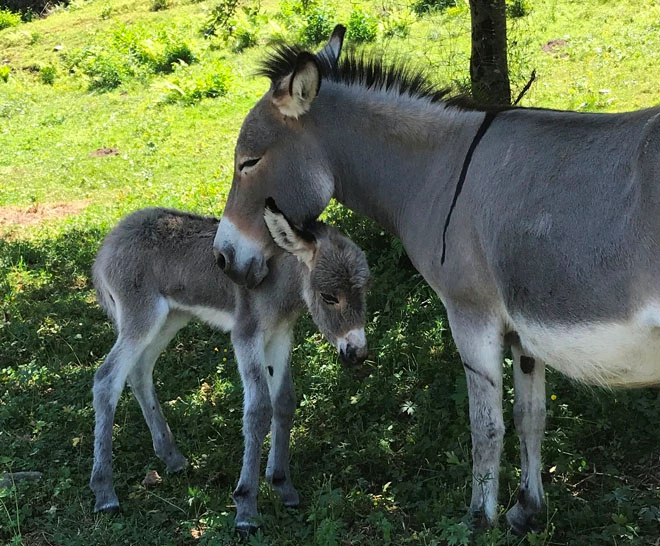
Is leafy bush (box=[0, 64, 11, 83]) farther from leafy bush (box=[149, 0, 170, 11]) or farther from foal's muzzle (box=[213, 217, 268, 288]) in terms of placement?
foal's muzzle (box=[213, 217, 268, 288])

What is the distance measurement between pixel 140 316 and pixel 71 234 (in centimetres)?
449

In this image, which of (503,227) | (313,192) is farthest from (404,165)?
(503,227)

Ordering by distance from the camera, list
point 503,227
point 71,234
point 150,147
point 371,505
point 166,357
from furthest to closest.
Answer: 1. point 150,147
2. point 71,234
3. point 166,357
4. point 371,505
5. point 503,227

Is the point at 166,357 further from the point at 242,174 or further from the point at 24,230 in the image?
the point at 24,230

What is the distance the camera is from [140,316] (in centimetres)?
491

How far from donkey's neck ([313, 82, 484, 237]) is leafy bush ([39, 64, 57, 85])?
1810 cm

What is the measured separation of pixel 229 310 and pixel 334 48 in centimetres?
184

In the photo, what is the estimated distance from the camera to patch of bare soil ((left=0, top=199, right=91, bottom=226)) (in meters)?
9.98

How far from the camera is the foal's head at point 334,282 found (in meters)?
4.20

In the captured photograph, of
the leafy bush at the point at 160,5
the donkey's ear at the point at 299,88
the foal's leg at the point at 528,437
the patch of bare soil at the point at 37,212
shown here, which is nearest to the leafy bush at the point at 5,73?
the leafy bush at the point at 160,5

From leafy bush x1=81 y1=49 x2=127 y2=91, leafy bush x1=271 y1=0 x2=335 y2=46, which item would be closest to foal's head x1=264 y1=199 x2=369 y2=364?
leafy bush x1=271 y1=0 x2=335 y2=46

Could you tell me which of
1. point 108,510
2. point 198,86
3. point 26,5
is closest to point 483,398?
point 108,510

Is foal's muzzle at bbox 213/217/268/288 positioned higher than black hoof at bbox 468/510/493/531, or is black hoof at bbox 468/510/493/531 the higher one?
foal's muzzle at bbox 213/217/268/288

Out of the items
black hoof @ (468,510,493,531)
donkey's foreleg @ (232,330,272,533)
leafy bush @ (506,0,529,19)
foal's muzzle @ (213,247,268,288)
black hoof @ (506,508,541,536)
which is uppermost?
leafy bush @ (506,0,529,19)
